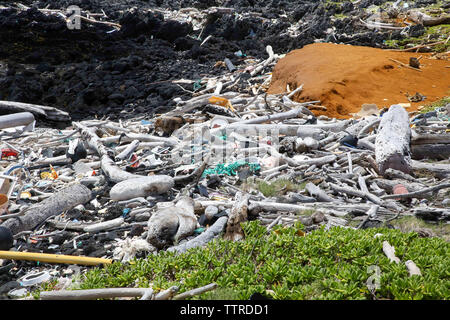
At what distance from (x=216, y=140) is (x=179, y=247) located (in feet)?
13.0

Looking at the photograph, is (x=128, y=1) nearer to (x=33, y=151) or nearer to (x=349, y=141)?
(x=33, y=151)

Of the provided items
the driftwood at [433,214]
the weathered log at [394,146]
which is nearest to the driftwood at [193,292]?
the driftwood at [433,214]

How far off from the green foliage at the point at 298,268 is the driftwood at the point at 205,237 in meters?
0.26

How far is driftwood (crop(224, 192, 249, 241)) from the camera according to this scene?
17.7 ft

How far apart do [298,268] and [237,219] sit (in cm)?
158

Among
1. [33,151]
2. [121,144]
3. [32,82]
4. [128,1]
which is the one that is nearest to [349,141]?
[121,144]

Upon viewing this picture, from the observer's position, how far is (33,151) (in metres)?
9.37

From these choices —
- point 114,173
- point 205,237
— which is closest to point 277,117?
point 114,173

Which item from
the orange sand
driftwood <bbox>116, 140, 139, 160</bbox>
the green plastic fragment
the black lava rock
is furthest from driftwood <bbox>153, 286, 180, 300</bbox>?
the orange sand

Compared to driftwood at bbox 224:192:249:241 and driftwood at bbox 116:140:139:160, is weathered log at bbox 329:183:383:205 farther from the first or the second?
driftwood at bbox 116:140:139:160

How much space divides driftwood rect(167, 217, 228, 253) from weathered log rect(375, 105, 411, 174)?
119 inches

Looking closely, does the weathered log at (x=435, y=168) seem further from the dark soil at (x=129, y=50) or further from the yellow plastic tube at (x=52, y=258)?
the dark soil at (x=129, y=50)

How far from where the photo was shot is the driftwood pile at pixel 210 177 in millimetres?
5664
